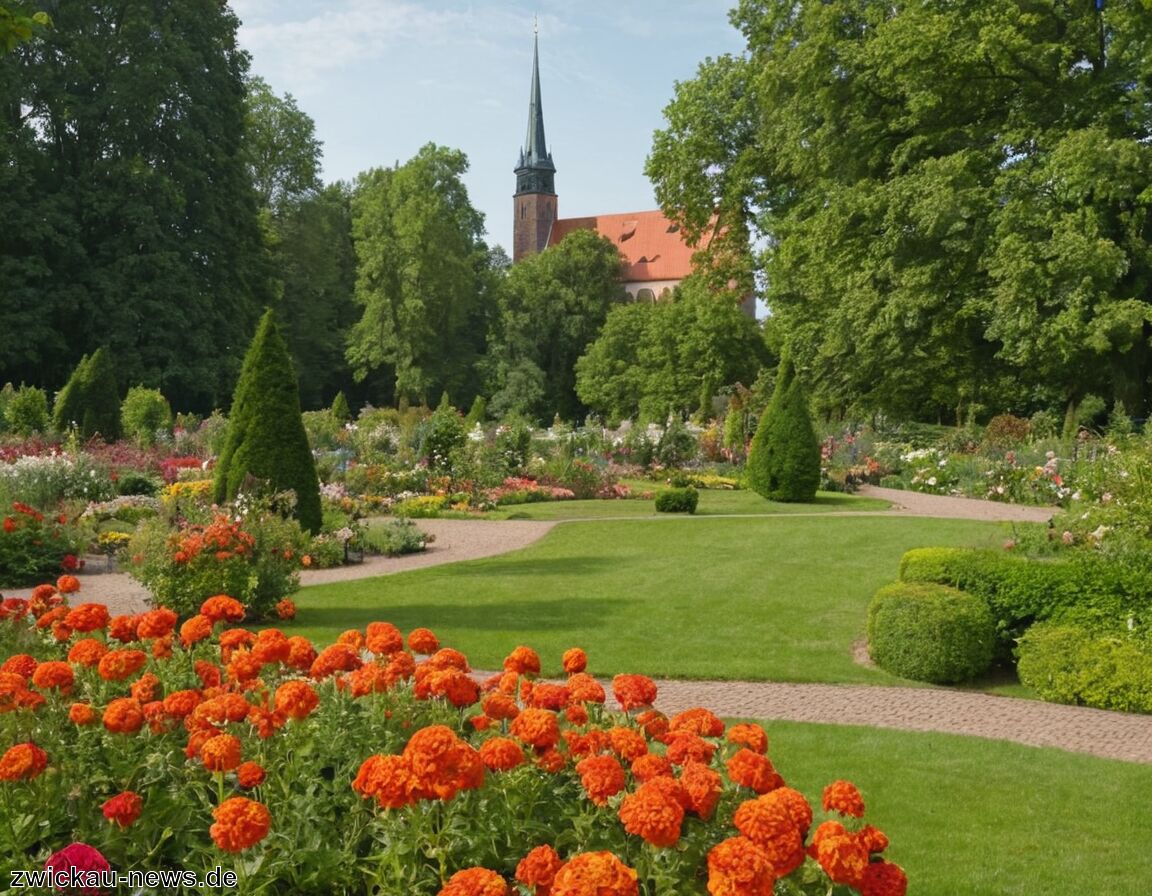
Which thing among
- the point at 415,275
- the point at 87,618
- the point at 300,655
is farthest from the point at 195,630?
the point at 415,275

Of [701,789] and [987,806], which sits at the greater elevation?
[701,789]

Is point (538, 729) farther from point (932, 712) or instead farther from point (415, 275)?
point (415, 275)

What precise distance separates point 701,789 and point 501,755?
19.6 inches

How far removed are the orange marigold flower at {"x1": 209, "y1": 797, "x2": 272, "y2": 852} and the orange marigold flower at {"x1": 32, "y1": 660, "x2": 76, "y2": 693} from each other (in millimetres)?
1171

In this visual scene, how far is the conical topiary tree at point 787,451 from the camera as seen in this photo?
59.6 feet

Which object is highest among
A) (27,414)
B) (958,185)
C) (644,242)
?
(644,242)

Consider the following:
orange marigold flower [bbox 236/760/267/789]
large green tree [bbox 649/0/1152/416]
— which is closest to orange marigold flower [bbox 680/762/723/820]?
orange marigold flower [bbox 236/760/267/789]

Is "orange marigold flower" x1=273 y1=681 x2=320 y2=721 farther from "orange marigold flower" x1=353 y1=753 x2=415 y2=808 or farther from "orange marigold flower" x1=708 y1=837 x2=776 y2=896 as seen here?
"orange marigold flower" x1=708 y1=837 x2=776 y2=896

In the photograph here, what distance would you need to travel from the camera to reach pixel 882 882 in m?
2.33

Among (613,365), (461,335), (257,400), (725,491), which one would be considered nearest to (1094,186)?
(725,491)

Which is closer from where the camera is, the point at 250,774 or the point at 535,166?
the point at 250,774

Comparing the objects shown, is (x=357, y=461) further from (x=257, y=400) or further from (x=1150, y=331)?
(x=1150, y=331)

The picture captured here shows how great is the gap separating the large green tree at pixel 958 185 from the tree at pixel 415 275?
19.9 m

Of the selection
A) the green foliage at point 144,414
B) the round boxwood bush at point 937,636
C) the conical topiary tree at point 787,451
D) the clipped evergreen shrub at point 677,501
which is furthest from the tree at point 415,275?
the round boxwood bush at point 937,636
